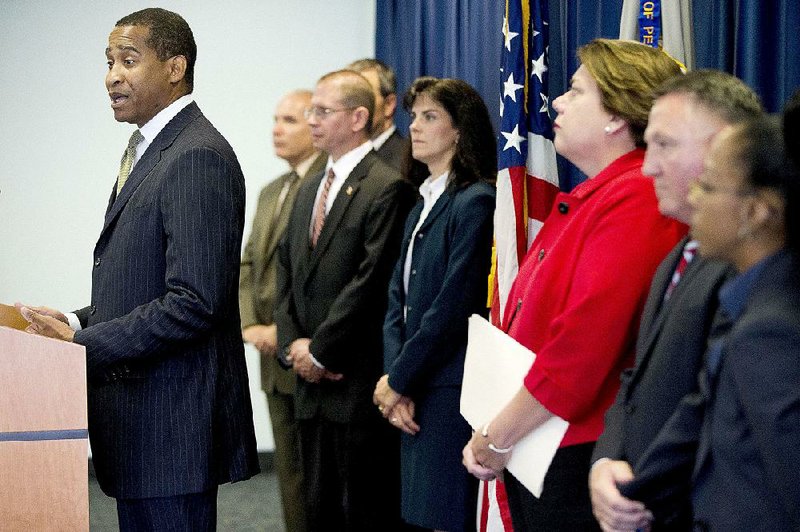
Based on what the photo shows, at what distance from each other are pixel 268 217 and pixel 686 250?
11.2 feet

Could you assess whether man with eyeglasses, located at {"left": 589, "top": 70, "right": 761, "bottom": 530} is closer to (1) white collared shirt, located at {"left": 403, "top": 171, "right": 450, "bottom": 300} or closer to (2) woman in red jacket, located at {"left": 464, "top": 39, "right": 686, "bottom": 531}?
(2) woman in red jacket, located at {"left": 464, "top": 39, "right": 686, "bottom": 531}

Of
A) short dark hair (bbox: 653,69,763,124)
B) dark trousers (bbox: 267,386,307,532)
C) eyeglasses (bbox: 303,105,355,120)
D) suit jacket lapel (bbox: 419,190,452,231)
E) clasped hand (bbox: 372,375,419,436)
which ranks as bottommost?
dark trousers (bbox: 267,386,307,532)

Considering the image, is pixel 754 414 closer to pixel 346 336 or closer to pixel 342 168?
pixel 346 336

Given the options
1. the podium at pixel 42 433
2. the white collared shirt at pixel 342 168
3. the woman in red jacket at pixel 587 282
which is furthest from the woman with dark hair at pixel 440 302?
the podium at pixel 42 433

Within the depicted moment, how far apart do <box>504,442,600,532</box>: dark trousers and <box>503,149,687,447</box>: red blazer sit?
32 mm

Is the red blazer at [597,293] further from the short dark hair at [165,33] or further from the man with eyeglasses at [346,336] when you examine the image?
the man with eyeglasses at [346,336]

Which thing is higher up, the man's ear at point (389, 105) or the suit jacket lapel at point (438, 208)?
the man's ear at point (389, 105)

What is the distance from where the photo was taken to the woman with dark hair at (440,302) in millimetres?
3488

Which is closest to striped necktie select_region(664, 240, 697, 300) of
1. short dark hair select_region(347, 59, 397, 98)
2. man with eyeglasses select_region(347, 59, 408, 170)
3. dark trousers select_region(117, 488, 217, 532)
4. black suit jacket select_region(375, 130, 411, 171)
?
dark trousers select_region(117, 488, 217, 532)

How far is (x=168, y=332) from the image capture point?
2555mm

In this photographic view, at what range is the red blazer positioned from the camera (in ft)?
7.11

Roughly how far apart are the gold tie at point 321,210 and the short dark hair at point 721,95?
2.48 metres

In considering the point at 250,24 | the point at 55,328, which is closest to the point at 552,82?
the point at 55,328

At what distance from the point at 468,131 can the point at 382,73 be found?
1453 millimetres
